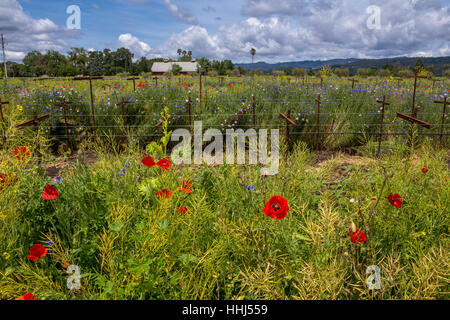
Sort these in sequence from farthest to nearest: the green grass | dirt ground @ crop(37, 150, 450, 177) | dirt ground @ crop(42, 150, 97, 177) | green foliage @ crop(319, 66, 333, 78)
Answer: green foliage @ crop(319, 66, 333, 78), dirt ground @ crop(37, 150, 450, 177), dirt ground @ crop(42, 150, 97, 177), the green grass

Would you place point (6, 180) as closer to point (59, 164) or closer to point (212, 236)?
point (212, 236)

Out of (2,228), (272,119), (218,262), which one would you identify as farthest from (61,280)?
(272,119)

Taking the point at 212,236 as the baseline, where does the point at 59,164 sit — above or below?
below

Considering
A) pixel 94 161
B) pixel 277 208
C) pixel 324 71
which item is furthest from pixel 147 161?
pixel 324 71

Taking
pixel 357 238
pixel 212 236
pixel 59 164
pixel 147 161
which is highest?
pixel 147 161

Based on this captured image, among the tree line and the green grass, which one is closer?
the green grass

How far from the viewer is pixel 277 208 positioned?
5.17 ft

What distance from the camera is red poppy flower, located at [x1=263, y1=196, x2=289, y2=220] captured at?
1525 mm

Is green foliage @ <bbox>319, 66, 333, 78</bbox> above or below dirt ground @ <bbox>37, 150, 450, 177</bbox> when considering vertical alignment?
above

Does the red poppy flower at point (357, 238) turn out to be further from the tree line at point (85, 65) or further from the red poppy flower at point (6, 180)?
the tree line at point (85, 65)

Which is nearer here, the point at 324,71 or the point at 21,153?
the point at 21,153

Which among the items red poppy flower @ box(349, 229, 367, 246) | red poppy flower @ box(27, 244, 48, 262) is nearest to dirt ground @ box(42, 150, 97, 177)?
red poppy flower @ box(27, 244, 48, 262)

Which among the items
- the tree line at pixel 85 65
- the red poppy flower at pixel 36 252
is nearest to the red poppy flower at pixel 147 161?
the red poppy flower at pixel 36 252

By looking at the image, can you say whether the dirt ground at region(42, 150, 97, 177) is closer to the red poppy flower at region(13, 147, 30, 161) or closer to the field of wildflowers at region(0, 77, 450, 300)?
the red poppy flower at region(13, 147, 30, 161)
